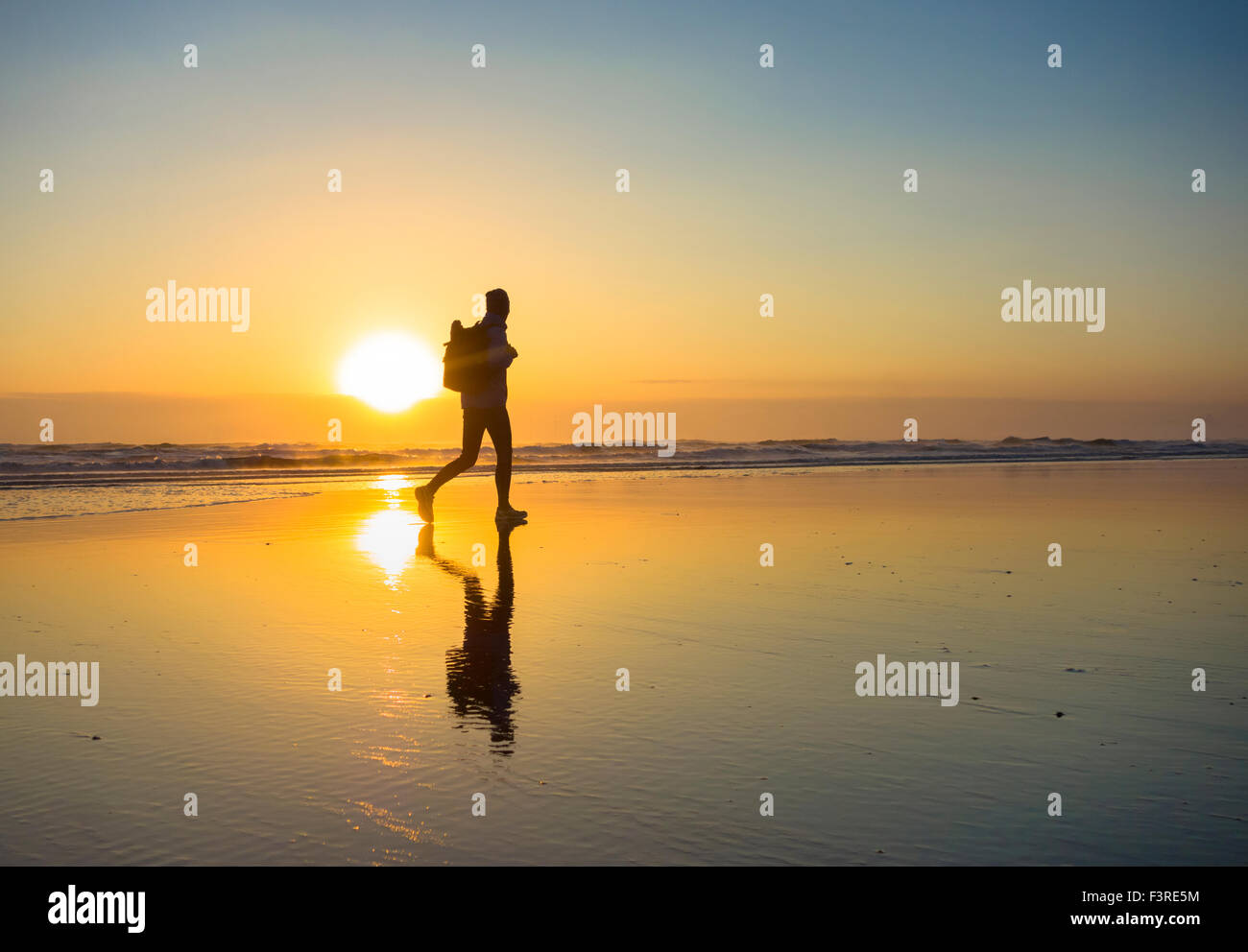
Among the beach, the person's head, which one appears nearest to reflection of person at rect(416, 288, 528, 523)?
the person's head

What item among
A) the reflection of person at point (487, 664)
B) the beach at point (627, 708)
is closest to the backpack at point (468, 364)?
the beach at point (627, 708)

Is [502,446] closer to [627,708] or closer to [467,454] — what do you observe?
[467,454]

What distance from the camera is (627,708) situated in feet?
14.4

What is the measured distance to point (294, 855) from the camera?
2.89 meters

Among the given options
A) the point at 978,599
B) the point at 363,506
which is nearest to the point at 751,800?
the point at 978,599

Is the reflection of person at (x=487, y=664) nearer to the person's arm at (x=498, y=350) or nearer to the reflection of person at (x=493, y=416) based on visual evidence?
the reflection of person at (x=493, y=416)

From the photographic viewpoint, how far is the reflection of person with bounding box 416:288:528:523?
42.0ft

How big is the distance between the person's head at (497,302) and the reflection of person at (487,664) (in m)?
5.69

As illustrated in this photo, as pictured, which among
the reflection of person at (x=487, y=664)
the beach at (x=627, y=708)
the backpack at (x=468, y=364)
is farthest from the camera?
the backpack at (x=468, y=364)

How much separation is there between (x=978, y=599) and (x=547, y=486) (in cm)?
1468

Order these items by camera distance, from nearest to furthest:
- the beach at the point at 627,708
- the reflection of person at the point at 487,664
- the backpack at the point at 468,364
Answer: the beach at the point at 627,708 < the reflection of person at the point at 487,664 < the backpack at the point at 468,364

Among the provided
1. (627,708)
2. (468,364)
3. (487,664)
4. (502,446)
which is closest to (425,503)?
(502,446)

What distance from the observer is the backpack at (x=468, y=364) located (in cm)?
1273
